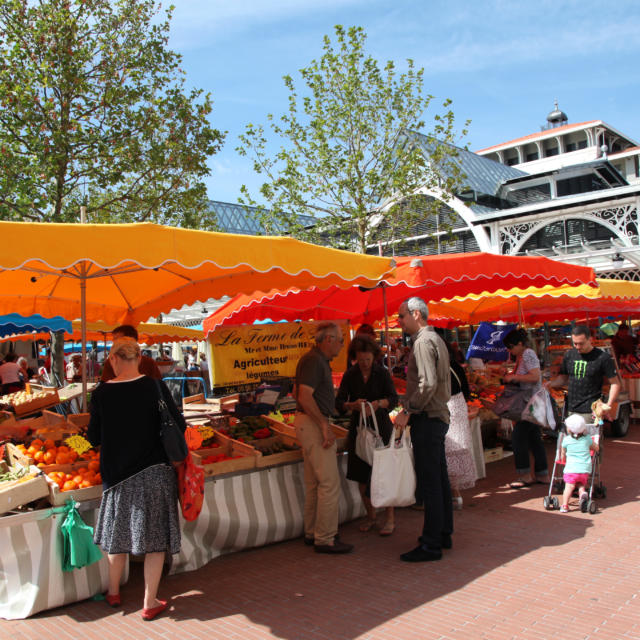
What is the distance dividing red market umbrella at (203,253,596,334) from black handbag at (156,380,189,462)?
2.69 meters

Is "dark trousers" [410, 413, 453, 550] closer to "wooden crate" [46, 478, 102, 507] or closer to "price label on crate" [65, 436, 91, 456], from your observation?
"wooden crate" [46, 478, 102, 507]

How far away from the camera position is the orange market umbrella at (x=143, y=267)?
3.71 meters

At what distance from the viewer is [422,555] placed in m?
4.37

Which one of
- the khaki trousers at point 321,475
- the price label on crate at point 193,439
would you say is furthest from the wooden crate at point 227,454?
the khaki trousers at point 321,475

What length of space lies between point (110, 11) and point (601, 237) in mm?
22120

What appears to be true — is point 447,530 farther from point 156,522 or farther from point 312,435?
point 156,522

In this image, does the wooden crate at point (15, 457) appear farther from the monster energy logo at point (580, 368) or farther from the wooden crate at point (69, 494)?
the monster energy logo at point (580, 368)

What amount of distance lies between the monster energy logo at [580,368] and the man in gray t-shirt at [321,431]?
2708mm

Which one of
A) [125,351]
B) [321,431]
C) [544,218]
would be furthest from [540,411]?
[544,218]

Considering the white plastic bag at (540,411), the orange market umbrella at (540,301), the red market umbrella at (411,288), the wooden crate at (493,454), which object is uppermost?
the red market umbrella at (411,288)

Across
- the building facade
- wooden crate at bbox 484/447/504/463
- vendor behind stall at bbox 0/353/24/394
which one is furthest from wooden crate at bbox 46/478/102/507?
the building facade

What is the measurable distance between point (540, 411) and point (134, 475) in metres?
4.42

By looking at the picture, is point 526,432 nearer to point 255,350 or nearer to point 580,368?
point 580,368

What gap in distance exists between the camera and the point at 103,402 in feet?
11.9
